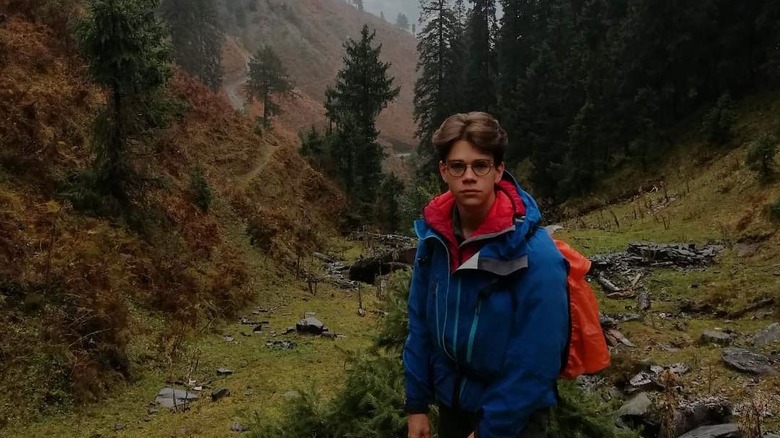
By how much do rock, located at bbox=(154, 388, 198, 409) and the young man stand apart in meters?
7.78

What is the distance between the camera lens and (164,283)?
45.2 feet

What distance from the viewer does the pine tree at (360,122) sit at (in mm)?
37250

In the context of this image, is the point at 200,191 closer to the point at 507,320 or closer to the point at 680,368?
the point at 680,368

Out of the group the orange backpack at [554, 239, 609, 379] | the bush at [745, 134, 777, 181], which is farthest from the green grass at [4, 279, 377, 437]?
the bush at [745, 134, 777, 181]

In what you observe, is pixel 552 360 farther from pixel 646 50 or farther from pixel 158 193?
pixel 646 50

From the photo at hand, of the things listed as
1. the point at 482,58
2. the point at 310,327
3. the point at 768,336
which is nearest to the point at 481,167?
the point at 768,336

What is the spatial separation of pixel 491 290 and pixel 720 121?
98.9 feet

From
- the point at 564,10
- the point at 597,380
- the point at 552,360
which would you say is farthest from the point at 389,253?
the point at 564,10

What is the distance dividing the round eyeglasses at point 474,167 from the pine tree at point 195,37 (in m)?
43.4

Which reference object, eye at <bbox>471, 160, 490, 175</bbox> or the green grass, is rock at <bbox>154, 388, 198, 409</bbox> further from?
eye at <bbox>471, 160, 490, 175</bbox>

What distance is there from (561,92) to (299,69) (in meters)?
70.0

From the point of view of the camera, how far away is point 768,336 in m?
9.02

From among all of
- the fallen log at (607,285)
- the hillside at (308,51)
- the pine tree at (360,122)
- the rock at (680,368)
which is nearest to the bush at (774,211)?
the fallen log at (607,285)

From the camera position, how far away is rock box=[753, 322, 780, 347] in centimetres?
889
